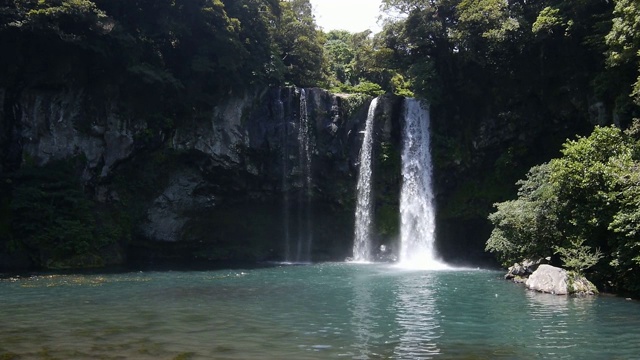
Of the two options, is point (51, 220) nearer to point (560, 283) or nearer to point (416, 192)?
point (416, 192)

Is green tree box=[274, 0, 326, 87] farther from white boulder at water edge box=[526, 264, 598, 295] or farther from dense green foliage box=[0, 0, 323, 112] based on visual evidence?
white boulder at water edge box=[526, 264, 598, 295]

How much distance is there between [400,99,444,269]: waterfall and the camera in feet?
97.5

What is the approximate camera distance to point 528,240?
64.2 ft

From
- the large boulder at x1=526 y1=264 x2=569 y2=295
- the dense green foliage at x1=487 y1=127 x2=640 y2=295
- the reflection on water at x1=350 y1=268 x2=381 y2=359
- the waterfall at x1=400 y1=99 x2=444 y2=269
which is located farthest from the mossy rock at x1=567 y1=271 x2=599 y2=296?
the waterfall at x1=400 y1=99 x2=444 y2=269

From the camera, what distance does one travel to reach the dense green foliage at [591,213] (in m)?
15.3

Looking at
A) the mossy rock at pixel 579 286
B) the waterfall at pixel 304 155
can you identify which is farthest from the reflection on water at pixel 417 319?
the waterfall at pixel 304 155

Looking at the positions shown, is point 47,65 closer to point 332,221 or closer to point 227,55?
point 227,55

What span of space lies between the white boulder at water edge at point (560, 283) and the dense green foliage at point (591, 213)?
0.45 meters

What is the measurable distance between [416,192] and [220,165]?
10463mm

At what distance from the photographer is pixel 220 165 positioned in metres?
29.8

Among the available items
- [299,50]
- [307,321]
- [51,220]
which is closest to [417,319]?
[307,321]

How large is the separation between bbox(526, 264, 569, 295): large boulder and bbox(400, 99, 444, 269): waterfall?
38.9ft

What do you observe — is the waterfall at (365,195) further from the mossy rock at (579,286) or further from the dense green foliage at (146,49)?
the mossy rock at (579,286)

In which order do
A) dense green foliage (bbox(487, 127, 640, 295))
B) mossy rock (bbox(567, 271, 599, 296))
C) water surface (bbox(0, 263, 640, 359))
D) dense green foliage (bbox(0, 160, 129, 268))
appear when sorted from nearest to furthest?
water surface (bbox(0, 263, 640, 359)) < dense green foliage (bbox(487, 127, 640, 295)) < mossy rock (bbox(567, 271, 599, 296)) < dense green foliage (bbox(0, 160, 129, 268))
